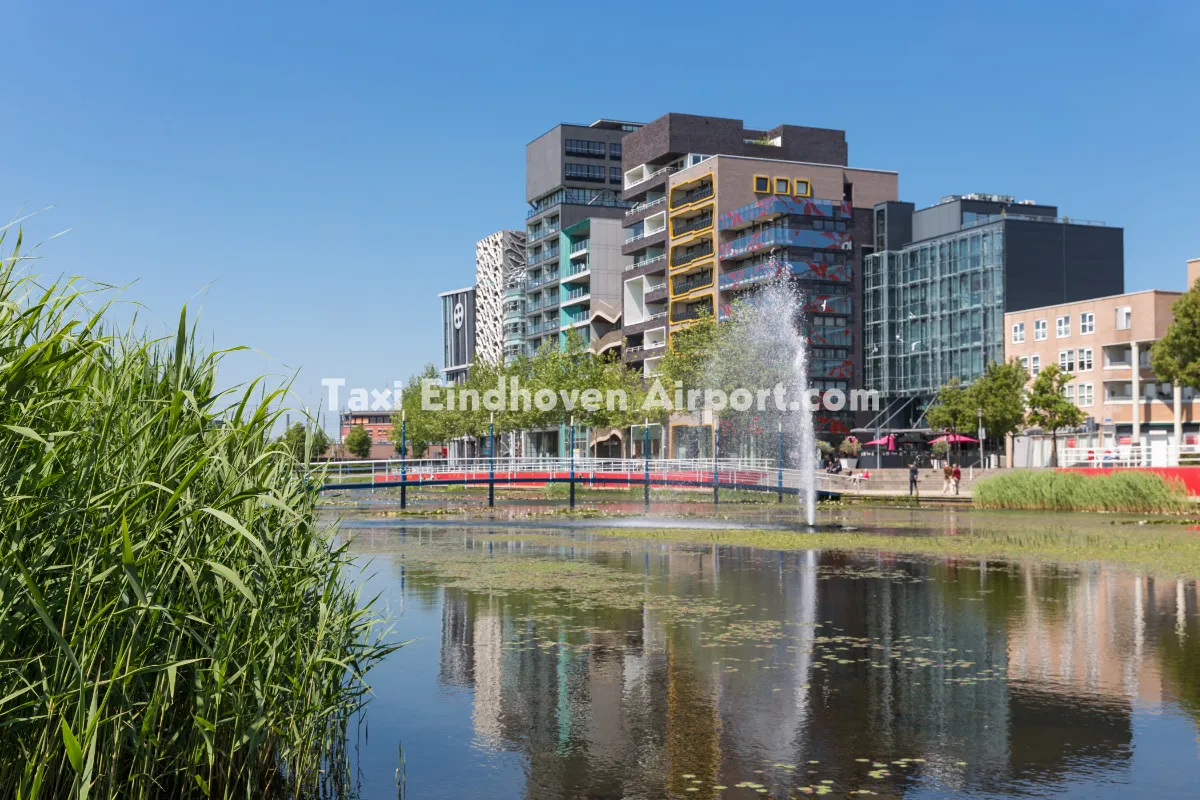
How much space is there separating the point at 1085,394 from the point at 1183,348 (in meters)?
25.2

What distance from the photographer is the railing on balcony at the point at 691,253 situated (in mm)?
100562

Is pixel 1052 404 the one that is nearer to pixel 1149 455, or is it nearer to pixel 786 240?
pixel 1149 455

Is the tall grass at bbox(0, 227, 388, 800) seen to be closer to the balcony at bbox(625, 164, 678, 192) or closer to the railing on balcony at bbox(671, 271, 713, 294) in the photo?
the railing on balcony at bbox(671, 271, 713, 294)

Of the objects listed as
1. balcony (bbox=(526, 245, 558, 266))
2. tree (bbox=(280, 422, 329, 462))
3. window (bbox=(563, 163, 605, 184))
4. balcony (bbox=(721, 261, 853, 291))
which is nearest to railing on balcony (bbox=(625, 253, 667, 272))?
balcony (bbox=(721, 261, 853, 291))

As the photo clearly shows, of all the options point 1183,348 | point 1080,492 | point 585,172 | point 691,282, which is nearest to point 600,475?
point 1080,492

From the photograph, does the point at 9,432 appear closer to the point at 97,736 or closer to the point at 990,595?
the point at 97,736

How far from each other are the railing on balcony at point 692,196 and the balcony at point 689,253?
380 centimetres

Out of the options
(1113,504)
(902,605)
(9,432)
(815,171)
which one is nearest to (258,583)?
(9,432)

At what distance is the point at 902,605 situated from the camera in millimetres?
17094

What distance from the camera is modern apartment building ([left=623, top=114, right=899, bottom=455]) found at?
95312mm

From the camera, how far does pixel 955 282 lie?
101750mm

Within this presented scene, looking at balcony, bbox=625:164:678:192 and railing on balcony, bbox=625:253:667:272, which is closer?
railing on balcony, bbox=625:253:667:272

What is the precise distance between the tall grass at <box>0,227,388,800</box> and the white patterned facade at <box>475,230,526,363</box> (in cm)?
15052

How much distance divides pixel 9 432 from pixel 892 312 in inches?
4107
